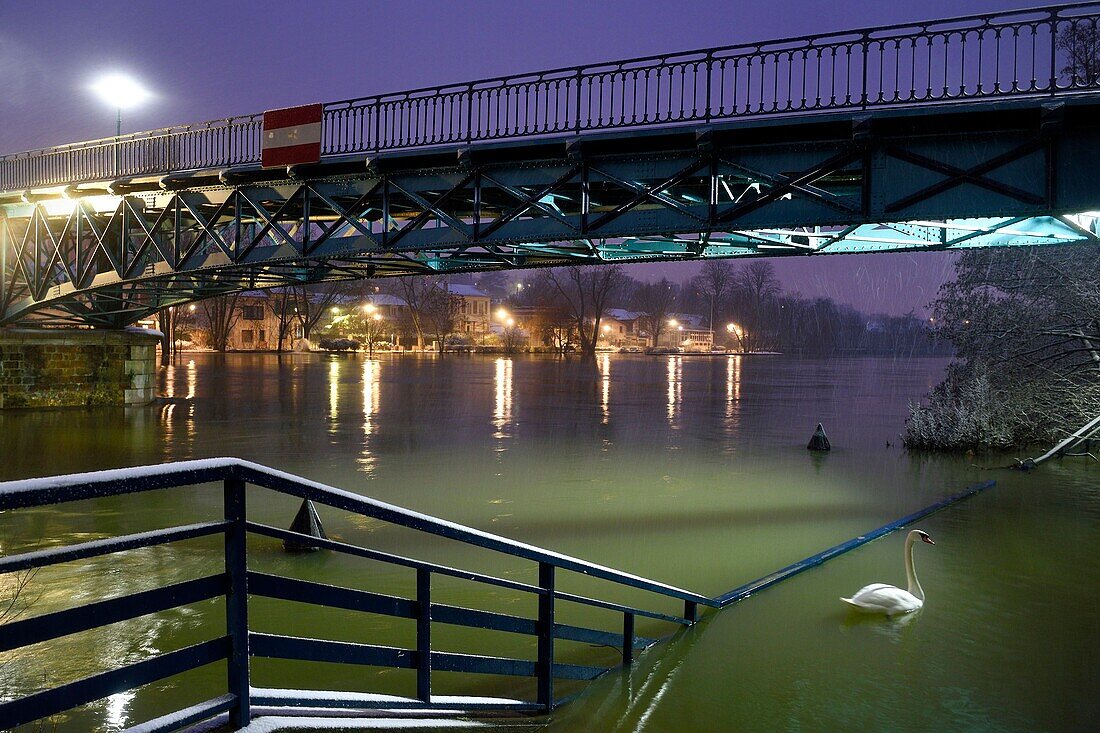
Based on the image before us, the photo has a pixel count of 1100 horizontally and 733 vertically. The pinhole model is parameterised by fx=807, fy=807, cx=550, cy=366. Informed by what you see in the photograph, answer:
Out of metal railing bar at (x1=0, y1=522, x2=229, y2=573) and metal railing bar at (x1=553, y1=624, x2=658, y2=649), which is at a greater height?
metal railing bar at (x1=0, y1=522, x2=229, y2=573)

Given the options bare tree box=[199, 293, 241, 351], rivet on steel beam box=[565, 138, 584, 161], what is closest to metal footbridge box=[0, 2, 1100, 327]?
rivet on steel beam box=[565, 138, 584, 161]

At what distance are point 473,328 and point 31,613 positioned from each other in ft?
401

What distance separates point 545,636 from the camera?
5.48 metres

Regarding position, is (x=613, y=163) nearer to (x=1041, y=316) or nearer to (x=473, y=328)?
(x=1041, y=316)

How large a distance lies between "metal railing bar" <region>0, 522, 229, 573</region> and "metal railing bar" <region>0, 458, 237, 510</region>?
6.0 inches

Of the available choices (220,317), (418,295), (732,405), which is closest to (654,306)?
(418,295)

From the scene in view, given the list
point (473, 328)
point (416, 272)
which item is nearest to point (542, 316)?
point (473, 328)

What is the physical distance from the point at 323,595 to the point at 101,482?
1.30 m

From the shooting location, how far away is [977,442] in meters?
23.9

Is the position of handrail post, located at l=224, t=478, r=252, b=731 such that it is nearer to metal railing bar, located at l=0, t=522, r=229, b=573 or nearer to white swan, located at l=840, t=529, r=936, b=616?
metal railing bar, located at l=0, t=522, r=229, b=573

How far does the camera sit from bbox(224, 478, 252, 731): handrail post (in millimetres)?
3096

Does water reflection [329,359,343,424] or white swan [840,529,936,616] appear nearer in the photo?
white swan [840,529,936,616]

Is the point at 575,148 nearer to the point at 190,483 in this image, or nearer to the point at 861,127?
the point at 861,127

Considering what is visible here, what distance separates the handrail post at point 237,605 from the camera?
310 cm
